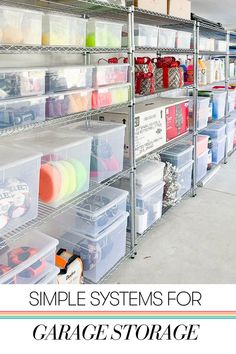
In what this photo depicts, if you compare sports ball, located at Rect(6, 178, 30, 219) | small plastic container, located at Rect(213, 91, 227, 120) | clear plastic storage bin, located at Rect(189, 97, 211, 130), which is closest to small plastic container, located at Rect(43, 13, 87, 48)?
sports ball, located at Rect(6, 178, 30, 219)

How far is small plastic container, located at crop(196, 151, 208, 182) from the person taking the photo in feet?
12.8

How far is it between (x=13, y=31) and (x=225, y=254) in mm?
2071

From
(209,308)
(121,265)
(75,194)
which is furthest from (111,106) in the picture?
(209,308)

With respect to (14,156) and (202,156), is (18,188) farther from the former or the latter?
(202,156)

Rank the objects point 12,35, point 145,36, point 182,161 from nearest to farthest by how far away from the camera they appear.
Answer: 1. point 12,35
2. point 145,36
3. point 182,161

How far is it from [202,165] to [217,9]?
1.82 metres

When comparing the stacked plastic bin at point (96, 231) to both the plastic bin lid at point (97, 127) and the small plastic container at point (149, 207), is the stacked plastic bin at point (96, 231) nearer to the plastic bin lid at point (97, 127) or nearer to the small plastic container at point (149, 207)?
the small plastic container at point (149, 207)

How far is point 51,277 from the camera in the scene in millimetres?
1859

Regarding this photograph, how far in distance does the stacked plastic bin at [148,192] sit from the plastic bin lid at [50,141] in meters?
0.75

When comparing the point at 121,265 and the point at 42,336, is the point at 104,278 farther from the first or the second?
the point at 42,336

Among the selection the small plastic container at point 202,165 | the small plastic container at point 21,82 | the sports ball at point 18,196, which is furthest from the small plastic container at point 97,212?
the small plastic container at point 202,165

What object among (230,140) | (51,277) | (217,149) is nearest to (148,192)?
(51,277)

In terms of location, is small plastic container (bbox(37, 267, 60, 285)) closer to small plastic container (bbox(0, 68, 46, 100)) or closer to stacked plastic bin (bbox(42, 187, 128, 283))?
stacked plastic bin (bbox(42, 187, 128, 283))

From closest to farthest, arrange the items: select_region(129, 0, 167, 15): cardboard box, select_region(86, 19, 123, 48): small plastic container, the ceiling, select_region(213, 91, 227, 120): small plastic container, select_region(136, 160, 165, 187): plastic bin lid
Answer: select_region(86, 19, 123, 48): small plastic container
select_region(129, 0, 167, 15): cardboard box
select_region(136, 160, 165, 187): plastic bin lid
the ceiling
select_region(213, 91, 227, 120): small plastic container
